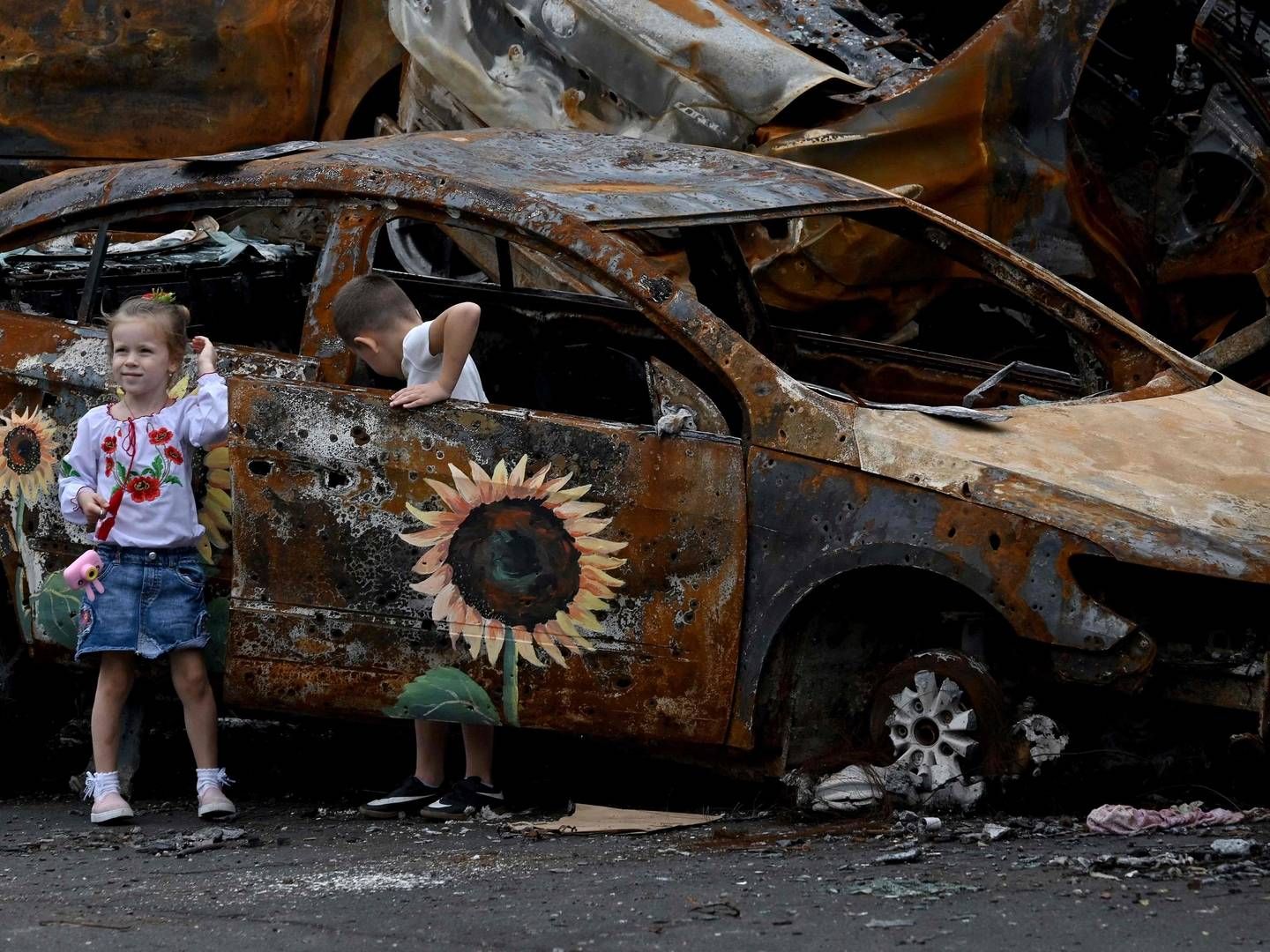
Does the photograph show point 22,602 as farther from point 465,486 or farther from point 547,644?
point 547,644

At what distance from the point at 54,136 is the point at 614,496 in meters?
5.71

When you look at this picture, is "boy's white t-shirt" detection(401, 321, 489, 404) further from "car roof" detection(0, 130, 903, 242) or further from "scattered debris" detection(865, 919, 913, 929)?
"scattered debris" detection(865, 919, 913, 929)

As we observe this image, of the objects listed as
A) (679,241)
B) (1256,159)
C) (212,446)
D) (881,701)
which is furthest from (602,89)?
(881,701)

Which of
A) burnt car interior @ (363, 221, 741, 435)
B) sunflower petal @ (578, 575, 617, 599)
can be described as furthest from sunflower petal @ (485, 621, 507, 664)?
burnt car interior @ (363, 221, 741, 435)

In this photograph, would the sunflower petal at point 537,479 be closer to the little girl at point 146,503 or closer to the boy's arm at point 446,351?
the boy's arm at point 446,351

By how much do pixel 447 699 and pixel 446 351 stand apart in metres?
0.88

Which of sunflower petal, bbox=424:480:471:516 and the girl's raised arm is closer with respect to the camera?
sunflower petal, bbox=424:480:471:516

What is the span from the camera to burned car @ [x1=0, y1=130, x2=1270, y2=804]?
14.8ft

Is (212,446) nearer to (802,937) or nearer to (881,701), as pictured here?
(881,701)

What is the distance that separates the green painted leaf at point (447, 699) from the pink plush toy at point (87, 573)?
871mm

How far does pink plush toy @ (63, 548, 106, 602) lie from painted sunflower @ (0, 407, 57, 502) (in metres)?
0.30

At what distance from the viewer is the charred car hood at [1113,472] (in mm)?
4375

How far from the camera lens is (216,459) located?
502 centimetres

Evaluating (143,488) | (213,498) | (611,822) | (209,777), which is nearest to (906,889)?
(611,822)
